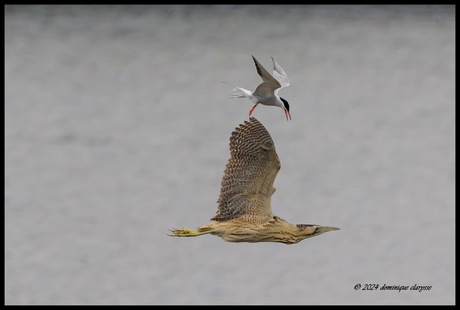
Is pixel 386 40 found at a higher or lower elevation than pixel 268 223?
higher

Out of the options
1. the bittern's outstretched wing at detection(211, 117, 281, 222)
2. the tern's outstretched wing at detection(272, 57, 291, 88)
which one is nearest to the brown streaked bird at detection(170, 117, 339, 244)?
the bittern's outstretched wing at detection(211, 117, 281, 222)

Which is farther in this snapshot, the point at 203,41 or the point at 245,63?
the point at 203,41

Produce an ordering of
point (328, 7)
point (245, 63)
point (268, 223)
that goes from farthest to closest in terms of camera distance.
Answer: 1. point (328, 7)
2. point (245, 63)
3. point (268, 223)

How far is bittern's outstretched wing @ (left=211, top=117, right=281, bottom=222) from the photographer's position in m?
6.25

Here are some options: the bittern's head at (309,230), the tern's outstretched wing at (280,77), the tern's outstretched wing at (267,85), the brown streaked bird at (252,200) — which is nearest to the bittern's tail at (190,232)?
the brown streaked bird at (252,200)

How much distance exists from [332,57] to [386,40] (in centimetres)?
96

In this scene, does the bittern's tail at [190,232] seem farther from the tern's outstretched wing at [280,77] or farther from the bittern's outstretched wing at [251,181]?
the tern's outstretched wing at [280,77]

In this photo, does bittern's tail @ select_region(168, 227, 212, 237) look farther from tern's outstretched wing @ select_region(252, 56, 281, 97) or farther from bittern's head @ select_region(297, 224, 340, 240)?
tern's outstretched wing @ select_region(252, 56, 281, 97)

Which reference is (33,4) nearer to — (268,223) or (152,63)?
(152,63)

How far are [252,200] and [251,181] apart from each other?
0.08 meters

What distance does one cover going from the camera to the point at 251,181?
6262 mm

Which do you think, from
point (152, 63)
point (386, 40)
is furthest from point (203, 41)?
point (386, 40)

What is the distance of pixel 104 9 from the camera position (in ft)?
48.9

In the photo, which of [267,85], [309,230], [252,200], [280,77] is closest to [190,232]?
[252,200]
